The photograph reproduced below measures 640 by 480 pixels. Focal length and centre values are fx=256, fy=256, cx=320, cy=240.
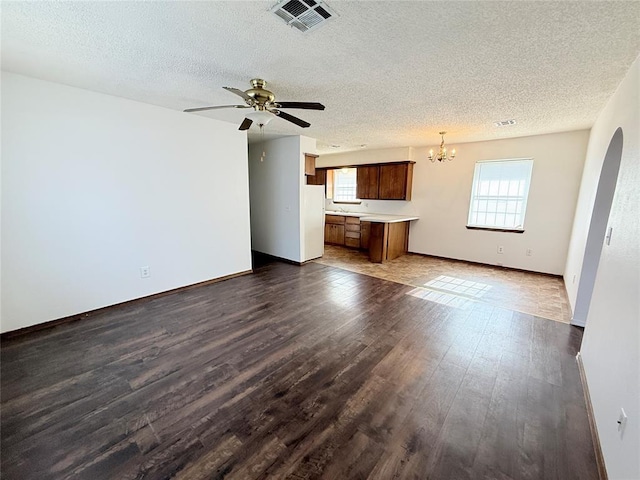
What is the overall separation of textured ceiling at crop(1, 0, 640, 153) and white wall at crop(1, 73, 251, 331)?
1.00ft

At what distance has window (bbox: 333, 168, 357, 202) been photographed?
7172 mm

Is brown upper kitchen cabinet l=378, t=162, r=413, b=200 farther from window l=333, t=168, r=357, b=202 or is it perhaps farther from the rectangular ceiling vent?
the rectangular ceiling vent

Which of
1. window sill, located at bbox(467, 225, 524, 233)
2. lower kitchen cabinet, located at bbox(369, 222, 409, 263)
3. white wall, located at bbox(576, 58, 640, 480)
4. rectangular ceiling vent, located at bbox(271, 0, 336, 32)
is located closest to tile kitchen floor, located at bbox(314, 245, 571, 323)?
lower kitchen cabinet, located at bbox(369, 222, 409, 263)

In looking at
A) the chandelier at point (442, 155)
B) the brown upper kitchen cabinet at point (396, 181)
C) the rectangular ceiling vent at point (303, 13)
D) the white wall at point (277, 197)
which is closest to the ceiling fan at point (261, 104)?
the rectangular ceiling vent at point (303, 13)

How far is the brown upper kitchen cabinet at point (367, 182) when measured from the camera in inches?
250

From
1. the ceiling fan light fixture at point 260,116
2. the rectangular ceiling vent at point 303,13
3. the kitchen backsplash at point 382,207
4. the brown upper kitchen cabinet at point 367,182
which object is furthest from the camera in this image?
the brown upper kitchen cabinet at point 367,182

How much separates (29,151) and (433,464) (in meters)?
4.13

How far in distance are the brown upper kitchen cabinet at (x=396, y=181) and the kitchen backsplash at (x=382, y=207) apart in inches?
9.9

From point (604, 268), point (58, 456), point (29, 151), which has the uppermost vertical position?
point (29, 151)

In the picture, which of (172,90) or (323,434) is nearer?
(323,434)

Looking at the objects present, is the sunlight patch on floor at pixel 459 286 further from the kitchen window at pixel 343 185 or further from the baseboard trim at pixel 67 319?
the baseboard trim at pixel 67 319

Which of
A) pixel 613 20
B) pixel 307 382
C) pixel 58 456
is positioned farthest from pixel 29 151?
pixel 613 20

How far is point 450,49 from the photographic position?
1844 millimetres

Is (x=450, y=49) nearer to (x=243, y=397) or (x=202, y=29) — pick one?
(x=202, y=29)
